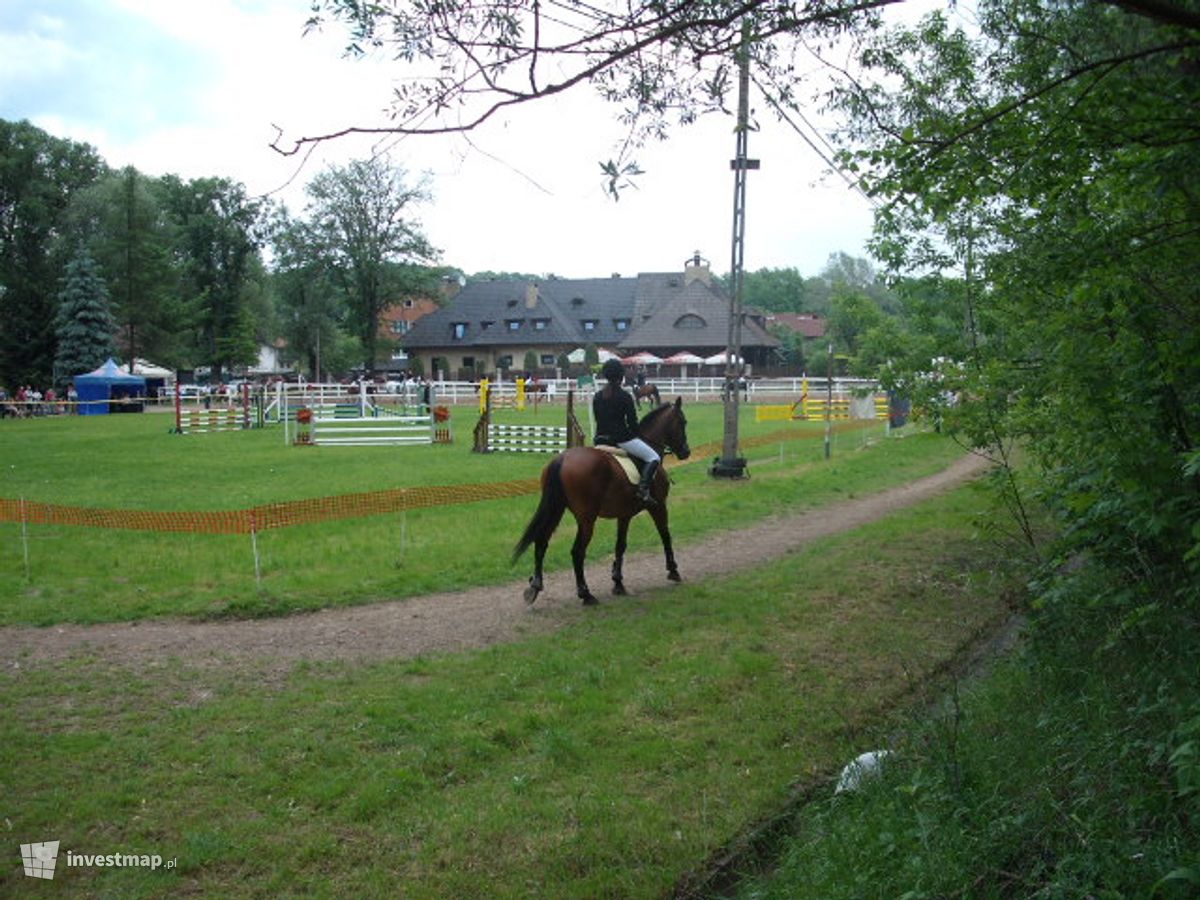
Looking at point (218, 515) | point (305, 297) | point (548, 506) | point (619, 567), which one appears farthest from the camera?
point (305, 297)

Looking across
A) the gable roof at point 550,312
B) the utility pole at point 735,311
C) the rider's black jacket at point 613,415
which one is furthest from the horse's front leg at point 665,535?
the gable roof at point 550,312

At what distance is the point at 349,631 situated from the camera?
862cm

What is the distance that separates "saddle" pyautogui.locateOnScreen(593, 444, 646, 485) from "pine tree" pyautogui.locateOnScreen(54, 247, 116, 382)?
61.0 meters

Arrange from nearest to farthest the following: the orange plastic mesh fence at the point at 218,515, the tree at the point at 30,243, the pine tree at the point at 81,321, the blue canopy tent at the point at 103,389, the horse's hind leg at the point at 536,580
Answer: the horse's hind leg at the point at 536,580, the orange plastic mesh fence at the point at 218,515, the blue canopy tent at the point at 103,389, the pine tree at the point at 81,321, the tree at the point at 30,243

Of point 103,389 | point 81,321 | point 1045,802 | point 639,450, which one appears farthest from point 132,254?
point 1045,802

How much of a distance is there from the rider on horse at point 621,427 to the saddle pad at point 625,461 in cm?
6

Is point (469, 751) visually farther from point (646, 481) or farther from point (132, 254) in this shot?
point (132, 254)

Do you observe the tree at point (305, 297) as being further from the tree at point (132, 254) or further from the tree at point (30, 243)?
the tree at point (30, 243)

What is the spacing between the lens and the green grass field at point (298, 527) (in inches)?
393

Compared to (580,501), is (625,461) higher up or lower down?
higher up

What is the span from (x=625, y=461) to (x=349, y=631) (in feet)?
11.1

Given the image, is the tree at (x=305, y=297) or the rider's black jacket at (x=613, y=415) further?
the tree at (x=305, y=297)

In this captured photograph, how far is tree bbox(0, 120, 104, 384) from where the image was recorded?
61.9m

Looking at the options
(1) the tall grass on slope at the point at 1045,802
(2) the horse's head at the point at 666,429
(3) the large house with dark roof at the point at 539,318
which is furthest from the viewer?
(3) the large house with dark roof at the point at 539,318
